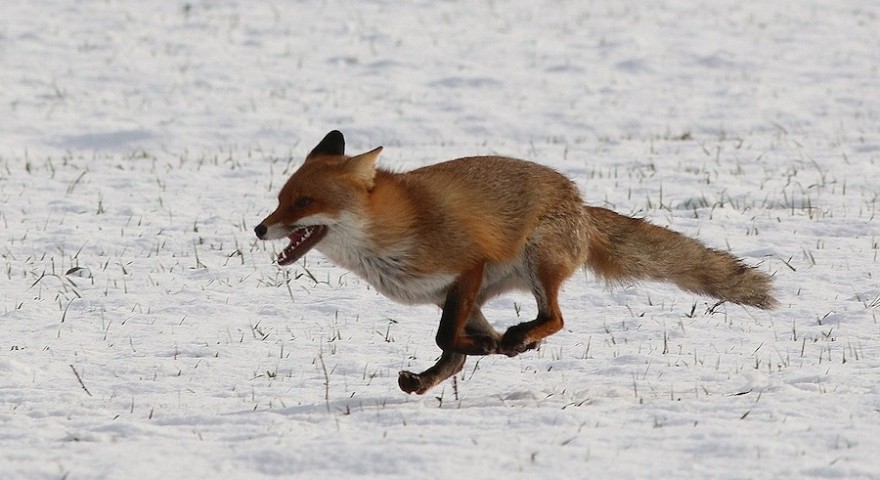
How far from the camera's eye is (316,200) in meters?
6.51

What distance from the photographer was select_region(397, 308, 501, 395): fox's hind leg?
671 cm

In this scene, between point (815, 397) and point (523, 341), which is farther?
point (523, 341)

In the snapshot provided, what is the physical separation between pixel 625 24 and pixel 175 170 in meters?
12.7

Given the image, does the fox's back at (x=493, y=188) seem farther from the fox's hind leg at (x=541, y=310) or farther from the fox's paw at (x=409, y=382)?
the fox's paw at (x=409, y=382)

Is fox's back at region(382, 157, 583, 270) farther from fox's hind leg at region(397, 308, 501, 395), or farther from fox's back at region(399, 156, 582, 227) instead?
fox's hind leg at region(397, 308, 501, 395)

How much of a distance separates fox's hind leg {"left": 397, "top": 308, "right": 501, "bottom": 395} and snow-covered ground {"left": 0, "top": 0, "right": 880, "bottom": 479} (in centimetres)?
10

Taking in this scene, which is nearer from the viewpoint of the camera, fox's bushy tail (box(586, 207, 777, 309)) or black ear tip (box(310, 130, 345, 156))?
black ear tip (box(310, 130, 345, 156))

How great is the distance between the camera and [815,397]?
624cm

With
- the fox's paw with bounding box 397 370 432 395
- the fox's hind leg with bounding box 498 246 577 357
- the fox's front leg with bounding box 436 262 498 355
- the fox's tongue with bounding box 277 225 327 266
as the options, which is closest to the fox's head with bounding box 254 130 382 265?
the fox's tongue with bounding box 277 225 327 266

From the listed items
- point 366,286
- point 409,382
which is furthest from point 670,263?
point 366,286

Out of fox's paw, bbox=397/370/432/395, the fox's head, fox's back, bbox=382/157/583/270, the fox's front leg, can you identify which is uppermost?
the fox's head

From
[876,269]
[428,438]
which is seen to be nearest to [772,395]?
[428,438]

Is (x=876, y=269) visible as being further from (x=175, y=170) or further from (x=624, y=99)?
(x=624, y=99)

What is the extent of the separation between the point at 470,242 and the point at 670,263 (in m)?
1.46
